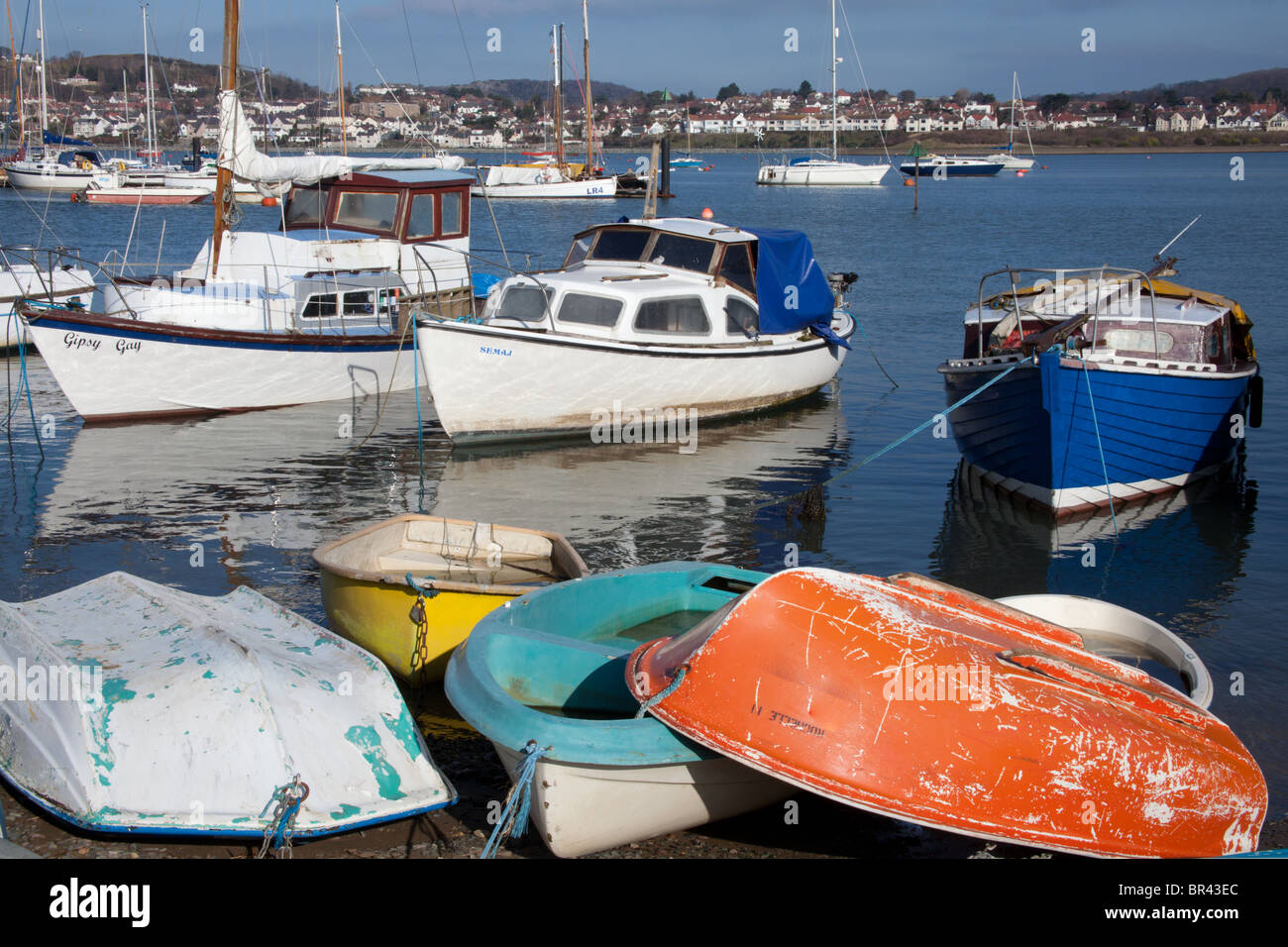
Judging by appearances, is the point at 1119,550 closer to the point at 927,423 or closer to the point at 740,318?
the point at 927,423

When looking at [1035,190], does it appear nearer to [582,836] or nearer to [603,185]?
[603,185]

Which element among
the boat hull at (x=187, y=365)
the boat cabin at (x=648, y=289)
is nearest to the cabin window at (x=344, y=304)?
the boat hull at (x=187, y=365)

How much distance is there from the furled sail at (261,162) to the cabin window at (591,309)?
630cm

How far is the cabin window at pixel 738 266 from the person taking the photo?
700 inches

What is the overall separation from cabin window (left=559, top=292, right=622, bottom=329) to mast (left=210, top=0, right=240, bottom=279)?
243 inches

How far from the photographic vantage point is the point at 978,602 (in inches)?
295

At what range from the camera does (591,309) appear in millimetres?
16609

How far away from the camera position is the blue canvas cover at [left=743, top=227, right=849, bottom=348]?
18.0 m

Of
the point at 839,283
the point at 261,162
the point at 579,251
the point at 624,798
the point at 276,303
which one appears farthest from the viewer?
the point at 839,283

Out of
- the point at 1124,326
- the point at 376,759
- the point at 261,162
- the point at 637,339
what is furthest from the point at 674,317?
the point at 376,759

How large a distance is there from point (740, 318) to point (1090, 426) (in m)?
6.03

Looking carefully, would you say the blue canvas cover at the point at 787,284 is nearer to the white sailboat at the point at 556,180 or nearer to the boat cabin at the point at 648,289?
the boat cabin at the point at 648,289
